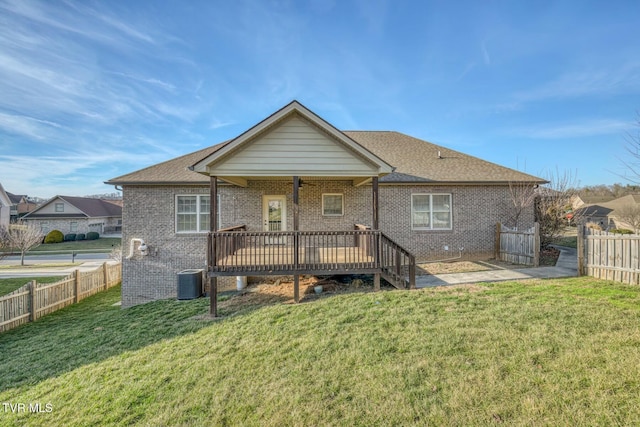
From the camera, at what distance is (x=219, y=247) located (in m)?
7.61

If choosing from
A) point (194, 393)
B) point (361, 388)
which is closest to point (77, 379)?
point (194, 393)

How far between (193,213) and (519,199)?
13934mm

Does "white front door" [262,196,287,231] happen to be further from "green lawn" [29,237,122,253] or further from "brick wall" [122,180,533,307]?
"green lawn" [29,237,122,253]

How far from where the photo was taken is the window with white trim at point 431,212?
1189cm

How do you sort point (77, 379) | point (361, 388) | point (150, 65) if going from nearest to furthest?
point (361, 388)
point (77, 379)
point (150, 65)

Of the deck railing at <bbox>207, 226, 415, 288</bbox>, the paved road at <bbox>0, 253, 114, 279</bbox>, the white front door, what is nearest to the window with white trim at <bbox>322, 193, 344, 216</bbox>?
the white front door

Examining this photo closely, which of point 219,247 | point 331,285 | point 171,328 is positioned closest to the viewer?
point 171,328

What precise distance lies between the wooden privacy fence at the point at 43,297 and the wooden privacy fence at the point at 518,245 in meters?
18.0

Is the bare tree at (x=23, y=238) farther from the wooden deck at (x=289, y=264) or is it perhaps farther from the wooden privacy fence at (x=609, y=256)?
the wooden privacy fence at (x=609, y=256)

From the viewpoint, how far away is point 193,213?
11.3m

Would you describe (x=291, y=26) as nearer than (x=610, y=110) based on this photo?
Yes

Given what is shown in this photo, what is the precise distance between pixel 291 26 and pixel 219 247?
9460 millimetres

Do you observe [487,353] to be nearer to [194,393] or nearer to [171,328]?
[194,393]

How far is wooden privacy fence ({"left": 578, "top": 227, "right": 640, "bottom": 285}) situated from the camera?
24.2 feet
